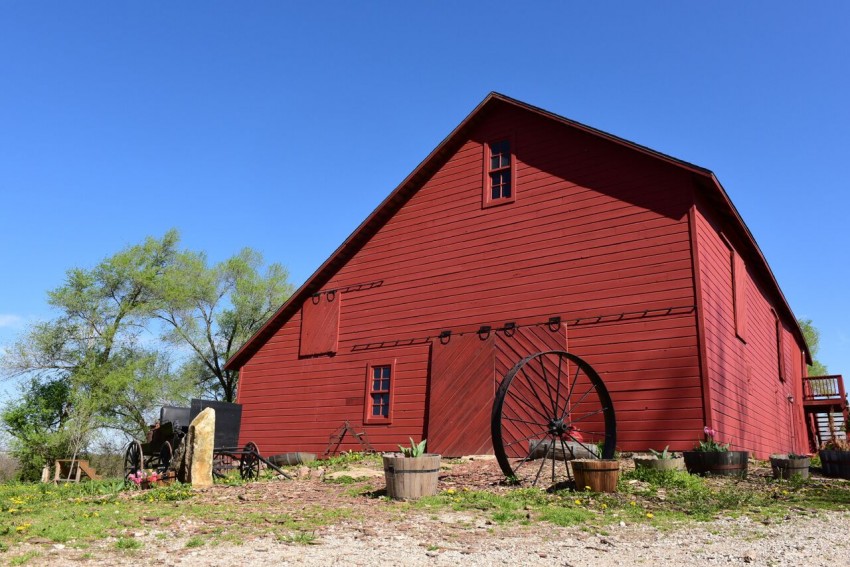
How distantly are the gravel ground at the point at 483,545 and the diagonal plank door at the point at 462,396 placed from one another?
23.9ft

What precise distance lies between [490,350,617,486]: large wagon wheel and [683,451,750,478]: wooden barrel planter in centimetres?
135

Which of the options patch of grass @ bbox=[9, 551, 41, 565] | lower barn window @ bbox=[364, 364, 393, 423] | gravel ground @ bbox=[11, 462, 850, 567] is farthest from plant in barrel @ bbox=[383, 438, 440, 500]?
lower barn window @ bbox=[364, 364, 393, 423]

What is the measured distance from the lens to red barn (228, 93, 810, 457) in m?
13.4

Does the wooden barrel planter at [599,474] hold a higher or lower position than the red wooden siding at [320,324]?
lower

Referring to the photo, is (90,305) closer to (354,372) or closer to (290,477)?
(354,372)

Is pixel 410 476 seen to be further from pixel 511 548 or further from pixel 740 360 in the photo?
pixel 740 360

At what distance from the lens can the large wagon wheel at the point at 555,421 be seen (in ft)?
35.4

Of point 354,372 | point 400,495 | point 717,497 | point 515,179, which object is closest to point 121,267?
point 354,372

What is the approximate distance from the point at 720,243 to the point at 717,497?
7.93 meters

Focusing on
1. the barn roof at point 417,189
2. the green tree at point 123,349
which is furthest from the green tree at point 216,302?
the barn roof at point 417,189

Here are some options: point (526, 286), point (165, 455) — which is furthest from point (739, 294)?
point (165, 455)

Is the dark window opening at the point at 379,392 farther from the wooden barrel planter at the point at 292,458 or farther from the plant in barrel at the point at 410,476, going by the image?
the plant in barrel at the point at 410,476

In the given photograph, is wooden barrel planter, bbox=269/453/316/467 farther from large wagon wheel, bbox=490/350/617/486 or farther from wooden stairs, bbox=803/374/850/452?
wooden stairs, bbox=803/374/850/452

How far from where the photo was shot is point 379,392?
56.3 ft
